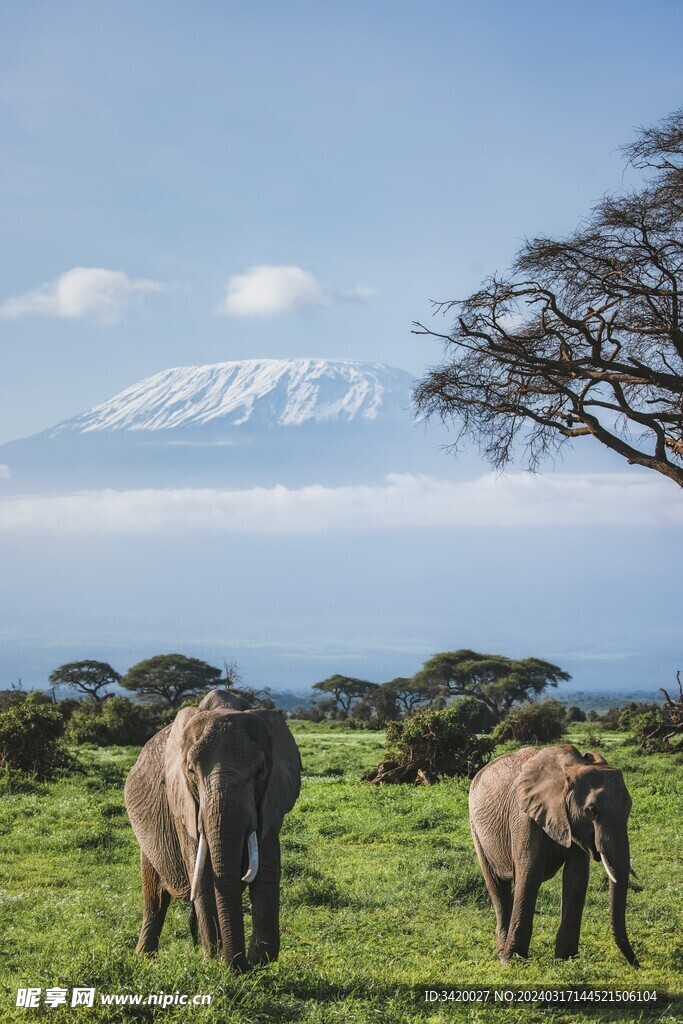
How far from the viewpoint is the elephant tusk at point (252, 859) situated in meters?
7.56

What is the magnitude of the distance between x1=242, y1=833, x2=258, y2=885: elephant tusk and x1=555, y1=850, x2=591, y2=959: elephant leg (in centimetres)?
327

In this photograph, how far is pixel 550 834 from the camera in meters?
9.40

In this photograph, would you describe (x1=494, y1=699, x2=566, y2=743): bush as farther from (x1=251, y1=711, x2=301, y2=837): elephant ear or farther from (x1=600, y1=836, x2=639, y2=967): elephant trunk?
(x1=251, y1=711, x2=301, y2=837): elephant ear

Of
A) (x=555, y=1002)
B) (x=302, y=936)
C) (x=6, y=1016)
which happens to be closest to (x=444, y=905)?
(x=302, y=936)

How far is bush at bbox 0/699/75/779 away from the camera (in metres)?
23.0

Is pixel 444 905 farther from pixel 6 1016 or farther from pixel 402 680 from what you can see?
pixel 402 680

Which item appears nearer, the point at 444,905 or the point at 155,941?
the point at 155,941

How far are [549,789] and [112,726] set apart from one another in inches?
1100

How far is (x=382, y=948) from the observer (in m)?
10.2

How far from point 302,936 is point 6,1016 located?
4124 millimetres

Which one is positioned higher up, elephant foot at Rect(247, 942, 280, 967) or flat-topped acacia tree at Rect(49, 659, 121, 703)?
elephant foot at Rect(247, 942, 280, 967)

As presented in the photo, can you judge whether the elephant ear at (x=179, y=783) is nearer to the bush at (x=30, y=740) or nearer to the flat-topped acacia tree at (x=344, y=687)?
the bush at (x=30, y=740)

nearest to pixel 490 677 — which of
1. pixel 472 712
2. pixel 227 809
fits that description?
pixel 472 712

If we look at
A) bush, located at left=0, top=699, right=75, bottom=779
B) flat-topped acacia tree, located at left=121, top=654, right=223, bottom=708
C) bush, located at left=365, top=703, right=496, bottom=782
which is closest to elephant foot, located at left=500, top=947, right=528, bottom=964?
bush, located at left=365, top=703, right=496, bottom=782
